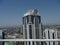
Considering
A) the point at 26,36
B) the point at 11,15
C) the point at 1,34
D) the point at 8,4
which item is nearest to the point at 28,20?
the point at 26,36

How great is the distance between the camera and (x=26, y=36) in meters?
4.50

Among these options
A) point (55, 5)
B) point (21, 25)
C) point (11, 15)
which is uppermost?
point (55, 5)

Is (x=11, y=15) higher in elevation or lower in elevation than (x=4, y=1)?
lower

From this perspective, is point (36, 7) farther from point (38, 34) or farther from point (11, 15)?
point (38, 34)

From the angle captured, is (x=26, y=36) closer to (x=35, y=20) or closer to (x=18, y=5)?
(x=35, y=20)

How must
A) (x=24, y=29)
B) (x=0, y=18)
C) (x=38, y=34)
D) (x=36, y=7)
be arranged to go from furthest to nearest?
(x=36, y=7), (x=0, y=18), (x=24, y=29), (x=38, y=34)

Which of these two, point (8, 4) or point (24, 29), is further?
point (8, 4)

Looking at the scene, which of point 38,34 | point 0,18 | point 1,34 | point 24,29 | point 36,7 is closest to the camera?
point 1,34

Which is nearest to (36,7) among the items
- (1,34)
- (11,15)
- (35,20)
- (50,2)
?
(50,2)

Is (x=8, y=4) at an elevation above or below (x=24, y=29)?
above

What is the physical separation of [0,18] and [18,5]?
1.05 meters

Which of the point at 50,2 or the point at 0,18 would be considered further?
the point at 50,2

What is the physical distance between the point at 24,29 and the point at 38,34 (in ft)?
1.85

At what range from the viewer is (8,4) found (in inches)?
239
